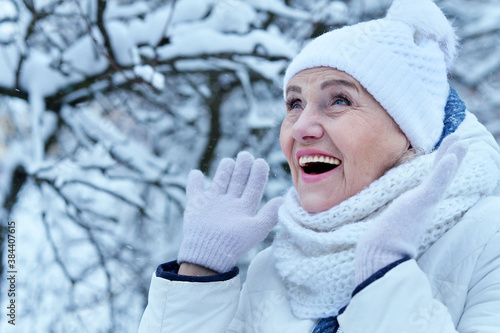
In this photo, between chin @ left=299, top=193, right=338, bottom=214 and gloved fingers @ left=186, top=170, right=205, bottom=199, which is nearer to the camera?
chin @ left=299, top=193, right=338, bottom=214

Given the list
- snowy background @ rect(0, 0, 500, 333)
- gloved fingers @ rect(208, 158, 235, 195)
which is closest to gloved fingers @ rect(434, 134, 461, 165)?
gloved fingers @ rect(208, 158, 235, 195)

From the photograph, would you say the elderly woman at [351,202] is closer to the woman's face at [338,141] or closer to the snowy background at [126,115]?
the woman's face at [338,141]

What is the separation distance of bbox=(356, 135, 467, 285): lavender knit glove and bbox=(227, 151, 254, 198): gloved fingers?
2.12 ft

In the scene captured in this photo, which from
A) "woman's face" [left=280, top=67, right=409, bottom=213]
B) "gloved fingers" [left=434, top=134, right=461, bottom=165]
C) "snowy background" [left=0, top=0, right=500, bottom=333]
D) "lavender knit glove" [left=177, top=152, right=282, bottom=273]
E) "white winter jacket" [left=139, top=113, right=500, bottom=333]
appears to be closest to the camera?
"white winter jacket" [left=139, top=113, right=500, bottom=333]

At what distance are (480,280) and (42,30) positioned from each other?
11.0 ft

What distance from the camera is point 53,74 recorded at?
3359 millimetres

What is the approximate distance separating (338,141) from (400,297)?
Result: 48 cm

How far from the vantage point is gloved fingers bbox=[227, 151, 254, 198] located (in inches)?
57.7

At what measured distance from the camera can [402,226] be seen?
0.85 meters

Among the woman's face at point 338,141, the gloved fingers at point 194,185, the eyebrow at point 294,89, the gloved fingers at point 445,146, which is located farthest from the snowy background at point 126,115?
the gloved fingers at point 445,146

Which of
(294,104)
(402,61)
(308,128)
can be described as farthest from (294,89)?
(402,61)

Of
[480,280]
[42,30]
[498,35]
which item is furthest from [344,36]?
[498,35]

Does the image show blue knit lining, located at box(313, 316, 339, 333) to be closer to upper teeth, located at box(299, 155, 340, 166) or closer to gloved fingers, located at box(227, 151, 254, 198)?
upper teeth, located at box(299, 155, 340, 166)

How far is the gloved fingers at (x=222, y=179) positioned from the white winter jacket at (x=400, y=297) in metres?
0.27
